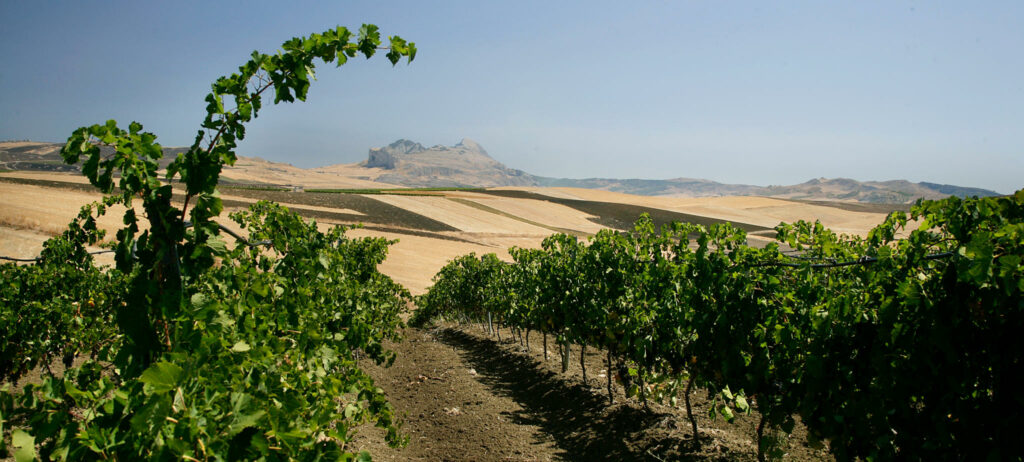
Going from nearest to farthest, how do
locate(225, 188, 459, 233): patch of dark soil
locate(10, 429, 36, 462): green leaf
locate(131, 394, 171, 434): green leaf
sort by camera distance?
1. locate(10, 429, 36, 462): green leaf
2. locate(131, 394, 171, 434): green leaf
3. locate(225, 188, 459, 233): patch of dark soil

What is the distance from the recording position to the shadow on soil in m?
7.58

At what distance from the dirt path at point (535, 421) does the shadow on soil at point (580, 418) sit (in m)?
0.02

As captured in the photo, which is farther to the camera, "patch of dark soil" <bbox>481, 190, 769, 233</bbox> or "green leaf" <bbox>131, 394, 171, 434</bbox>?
"patch of dark soil" <bbox>481, 190, 769, 233</bbox>

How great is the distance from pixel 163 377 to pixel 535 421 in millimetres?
8096

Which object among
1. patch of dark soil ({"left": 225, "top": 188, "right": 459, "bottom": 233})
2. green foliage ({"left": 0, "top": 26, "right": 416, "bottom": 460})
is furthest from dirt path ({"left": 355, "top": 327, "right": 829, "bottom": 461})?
patch of dark soil ({"left": 225, "top": 188, "right": 459, "bottom": 233})

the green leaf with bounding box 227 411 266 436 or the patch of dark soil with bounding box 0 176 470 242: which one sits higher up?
the green leaf with bounding box 227 411 266 436

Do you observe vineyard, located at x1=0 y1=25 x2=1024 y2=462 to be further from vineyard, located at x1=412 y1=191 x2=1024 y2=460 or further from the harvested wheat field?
the harvested wheat field

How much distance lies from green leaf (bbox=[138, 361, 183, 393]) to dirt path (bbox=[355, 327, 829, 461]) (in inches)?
247

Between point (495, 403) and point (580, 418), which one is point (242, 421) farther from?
point (495, 403)

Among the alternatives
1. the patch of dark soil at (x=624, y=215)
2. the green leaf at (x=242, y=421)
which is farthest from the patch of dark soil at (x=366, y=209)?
the green leaf at (x=242, y=421)

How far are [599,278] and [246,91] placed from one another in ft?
26.7

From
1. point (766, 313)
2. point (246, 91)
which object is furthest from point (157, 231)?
point (766, 313)

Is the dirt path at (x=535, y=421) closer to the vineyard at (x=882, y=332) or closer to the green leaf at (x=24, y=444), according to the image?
the vineyard at (x=882, y=332)

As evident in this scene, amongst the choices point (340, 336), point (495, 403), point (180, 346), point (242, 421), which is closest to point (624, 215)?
point (495, 403)
